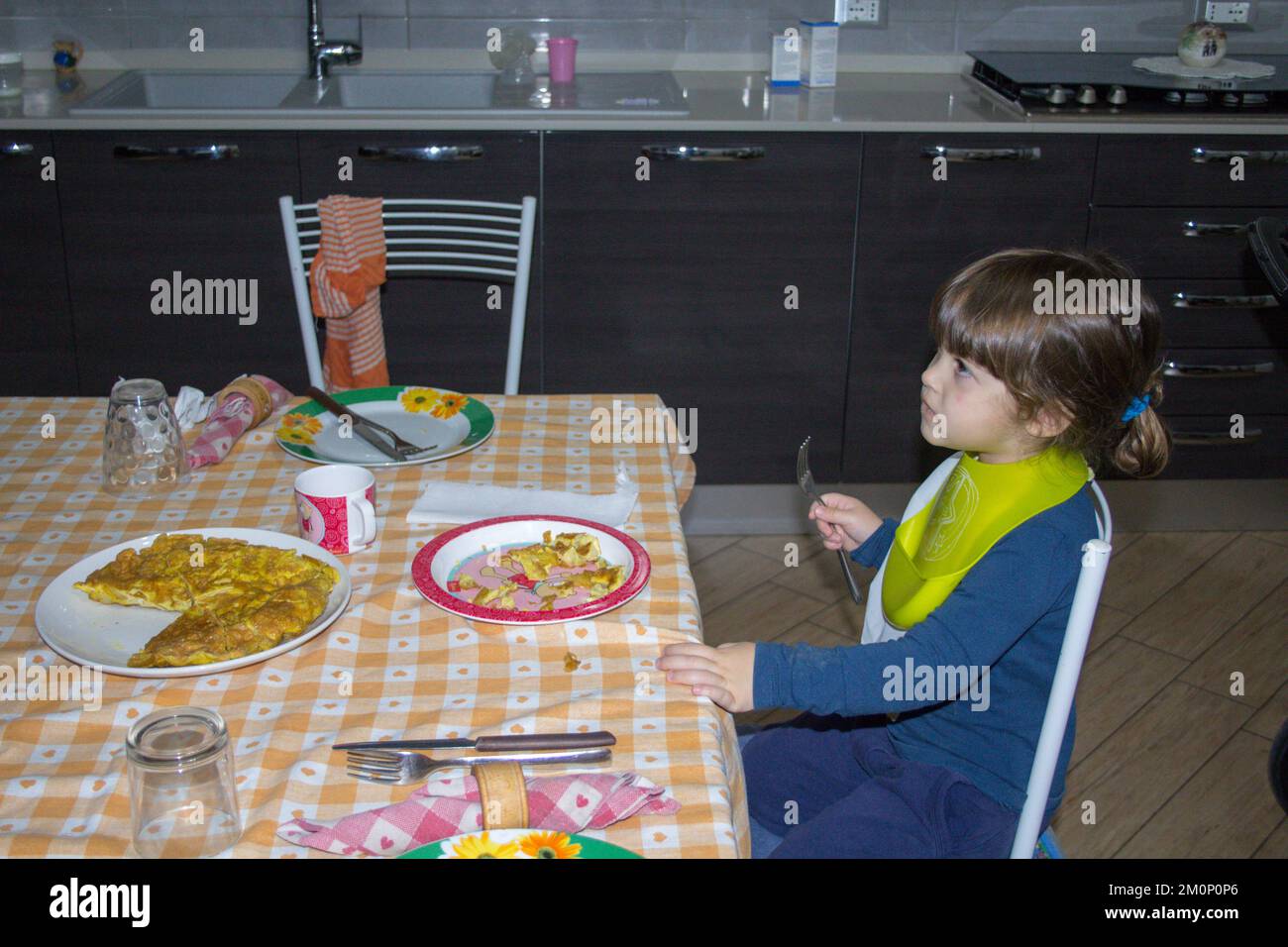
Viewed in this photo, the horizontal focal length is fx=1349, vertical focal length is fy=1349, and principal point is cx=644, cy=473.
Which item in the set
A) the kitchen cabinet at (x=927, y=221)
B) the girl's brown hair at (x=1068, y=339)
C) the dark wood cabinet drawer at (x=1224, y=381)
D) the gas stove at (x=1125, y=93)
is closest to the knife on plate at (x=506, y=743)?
the girl's brown hair at (x=1068, y=339)

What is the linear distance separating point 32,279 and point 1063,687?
7.41 feet

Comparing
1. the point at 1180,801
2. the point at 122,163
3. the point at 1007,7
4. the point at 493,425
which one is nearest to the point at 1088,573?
the point at 493,425

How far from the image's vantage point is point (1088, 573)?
3.64 ft

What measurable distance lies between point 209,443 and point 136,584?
1.12 feet

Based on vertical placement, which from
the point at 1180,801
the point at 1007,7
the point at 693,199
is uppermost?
the point at 1007,7

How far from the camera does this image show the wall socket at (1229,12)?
3105 millimetres

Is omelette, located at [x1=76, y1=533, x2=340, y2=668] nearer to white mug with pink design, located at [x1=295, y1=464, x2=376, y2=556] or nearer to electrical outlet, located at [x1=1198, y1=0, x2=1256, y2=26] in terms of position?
white mug with pink design, located at [x1=295, y1=464, x2=376, y2=556]

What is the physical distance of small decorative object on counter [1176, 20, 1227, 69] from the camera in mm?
2897

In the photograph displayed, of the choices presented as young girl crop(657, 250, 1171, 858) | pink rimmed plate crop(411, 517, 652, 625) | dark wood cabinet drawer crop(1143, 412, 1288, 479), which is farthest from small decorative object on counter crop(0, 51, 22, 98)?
dark wood cabinet drawer crop(1143, 412, 1288, 479)

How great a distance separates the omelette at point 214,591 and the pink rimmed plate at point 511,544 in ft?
0.31

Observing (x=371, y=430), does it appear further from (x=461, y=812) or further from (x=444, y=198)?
(x=444, y=198)
